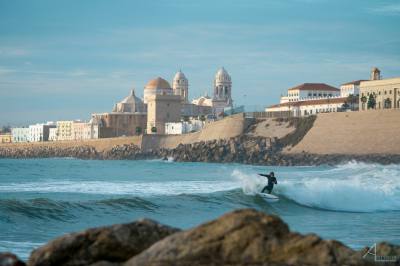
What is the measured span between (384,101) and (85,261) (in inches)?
2845

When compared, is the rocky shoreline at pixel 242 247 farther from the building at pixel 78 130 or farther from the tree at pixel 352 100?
the building at pixel 78 130

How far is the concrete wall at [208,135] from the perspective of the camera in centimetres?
8731

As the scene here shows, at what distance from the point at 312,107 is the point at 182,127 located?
1628cm

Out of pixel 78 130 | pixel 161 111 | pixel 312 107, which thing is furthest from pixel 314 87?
pixel 78 130

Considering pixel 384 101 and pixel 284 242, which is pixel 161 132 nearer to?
pixel 384 101

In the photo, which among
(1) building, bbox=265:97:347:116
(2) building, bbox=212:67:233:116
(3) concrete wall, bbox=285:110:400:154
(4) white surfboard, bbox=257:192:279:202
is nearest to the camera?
(4) white surfboard, bbox=257:192:279:202

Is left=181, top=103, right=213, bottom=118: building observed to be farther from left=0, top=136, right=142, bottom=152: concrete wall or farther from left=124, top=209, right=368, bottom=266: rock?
left=124, top=209, right=368, bottom=266: rock

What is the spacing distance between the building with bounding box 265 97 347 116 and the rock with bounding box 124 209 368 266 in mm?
80019

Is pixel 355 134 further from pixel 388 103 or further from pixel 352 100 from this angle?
pixel 352 100

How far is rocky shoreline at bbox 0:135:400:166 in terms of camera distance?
223ft

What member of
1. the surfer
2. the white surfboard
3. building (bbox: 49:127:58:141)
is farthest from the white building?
the surfer

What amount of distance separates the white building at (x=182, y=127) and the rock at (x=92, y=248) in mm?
92255

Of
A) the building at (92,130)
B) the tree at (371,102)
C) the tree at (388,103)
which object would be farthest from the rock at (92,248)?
the building at (92,130)

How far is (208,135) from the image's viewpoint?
89188 mm
